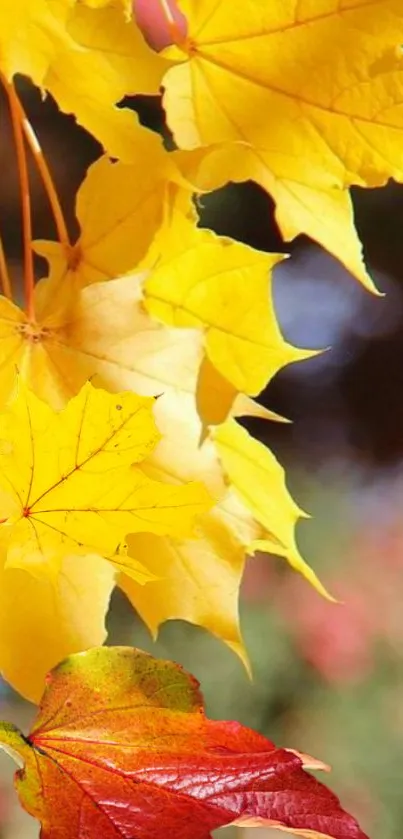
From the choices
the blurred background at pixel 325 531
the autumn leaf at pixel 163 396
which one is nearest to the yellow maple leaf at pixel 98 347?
the autumn leaf at pixel 163 396

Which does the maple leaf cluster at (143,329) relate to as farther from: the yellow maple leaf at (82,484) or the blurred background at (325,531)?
the blurred background at (325,531)

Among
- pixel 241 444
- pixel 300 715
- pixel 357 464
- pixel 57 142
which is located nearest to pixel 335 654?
pixel 300 715

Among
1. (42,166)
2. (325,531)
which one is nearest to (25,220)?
(42,166)

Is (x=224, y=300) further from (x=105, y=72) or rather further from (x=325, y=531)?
(x=325, y=531)

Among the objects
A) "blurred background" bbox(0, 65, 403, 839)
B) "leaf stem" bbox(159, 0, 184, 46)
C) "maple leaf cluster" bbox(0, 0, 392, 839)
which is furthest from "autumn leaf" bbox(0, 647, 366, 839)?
"blurred background" bbox(0, 65, 403, 839)

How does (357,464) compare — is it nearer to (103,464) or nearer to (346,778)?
(346,778)
